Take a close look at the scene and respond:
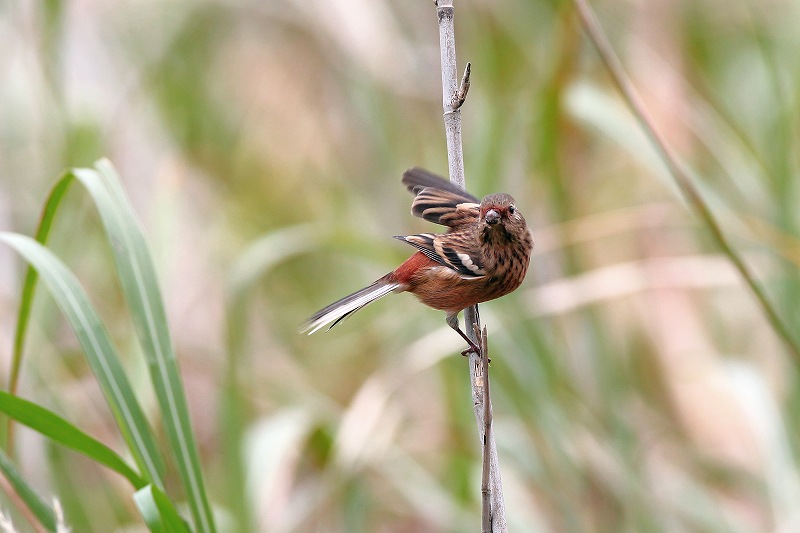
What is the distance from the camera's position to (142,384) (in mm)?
3422

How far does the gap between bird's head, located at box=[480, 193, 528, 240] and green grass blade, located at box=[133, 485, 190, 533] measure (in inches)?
56.8

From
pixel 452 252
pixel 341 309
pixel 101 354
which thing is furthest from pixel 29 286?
pixel 452 252

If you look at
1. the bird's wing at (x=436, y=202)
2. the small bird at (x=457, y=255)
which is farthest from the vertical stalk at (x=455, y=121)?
the bird's wing at (x=436, y=202)

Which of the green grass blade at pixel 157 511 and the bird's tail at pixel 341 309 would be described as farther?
the bird's tail at pixel 341 309

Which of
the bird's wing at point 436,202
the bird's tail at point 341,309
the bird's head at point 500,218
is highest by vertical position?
the bird's wing at point 436,202

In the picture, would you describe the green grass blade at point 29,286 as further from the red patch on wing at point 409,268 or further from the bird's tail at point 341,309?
the red patch on wing at point 409,268

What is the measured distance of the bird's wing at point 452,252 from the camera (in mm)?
2961

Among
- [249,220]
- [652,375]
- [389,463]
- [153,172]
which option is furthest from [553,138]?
[153,172]


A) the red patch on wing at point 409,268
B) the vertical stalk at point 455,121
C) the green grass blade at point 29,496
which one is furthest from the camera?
the red patch on wing at point 409,268

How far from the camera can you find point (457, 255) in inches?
119

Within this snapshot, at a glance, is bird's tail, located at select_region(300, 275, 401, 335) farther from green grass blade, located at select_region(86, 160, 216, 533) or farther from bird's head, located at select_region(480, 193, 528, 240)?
green grass blade, located at select_region(86, 160, 216, 533)

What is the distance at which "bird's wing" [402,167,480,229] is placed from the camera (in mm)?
3189

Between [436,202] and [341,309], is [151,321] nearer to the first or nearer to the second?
[341,309]

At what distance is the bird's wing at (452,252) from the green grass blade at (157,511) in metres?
1.29
